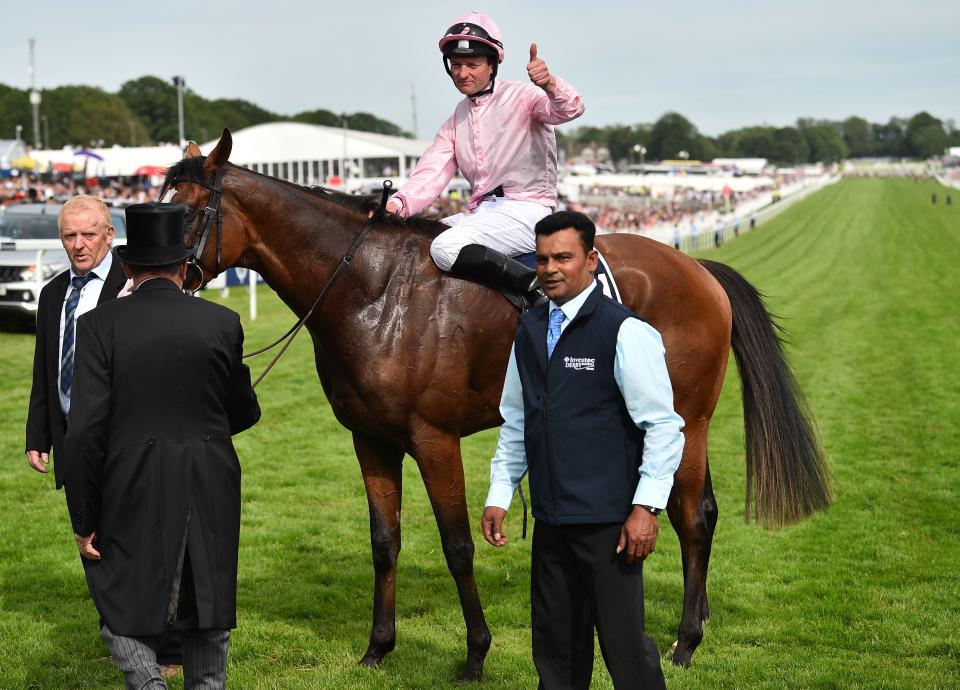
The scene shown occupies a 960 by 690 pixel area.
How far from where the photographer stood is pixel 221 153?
4441mm

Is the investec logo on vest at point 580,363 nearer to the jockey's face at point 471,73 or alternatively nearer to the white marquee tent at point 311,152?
the jockey's face at point 471,73

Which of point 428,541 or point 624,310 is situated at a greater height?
point 624,310

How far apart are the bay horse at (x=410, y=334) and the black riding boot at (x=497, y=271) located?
66 millimetres

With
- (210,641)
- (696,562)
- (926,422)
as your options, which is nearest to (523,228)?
(696,562)

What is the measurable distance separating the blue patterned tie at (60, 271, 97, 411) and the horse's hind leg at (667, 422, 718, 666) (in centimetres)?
273

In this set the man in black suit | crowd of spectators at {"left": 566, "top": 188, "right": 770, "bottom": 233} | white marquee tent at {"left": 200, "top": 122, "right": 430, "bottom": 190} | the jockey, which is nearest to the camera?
the man in black suit

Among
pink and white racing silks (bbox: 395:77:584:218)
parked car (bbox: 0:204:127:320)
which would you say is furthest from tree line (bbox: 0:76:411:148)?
pink and white racing silks (bbox: 395:77:584:218)

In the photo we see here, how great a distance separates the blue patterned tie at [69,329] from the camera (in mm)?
4277

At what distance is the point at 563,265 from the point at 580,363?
309 mm

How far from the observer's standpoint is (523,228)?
16.1ft

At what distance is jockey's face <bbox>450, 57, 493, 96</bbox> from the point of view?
188 inches

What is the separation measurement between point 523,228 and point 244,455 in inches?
193

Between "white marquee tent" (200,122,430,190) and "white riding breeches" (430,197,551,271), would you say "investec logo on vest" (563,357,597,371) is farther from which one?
"white marquee tent" (200,122,430,190)

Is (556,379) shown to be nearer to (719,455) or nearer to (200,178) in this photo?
(200,178)
